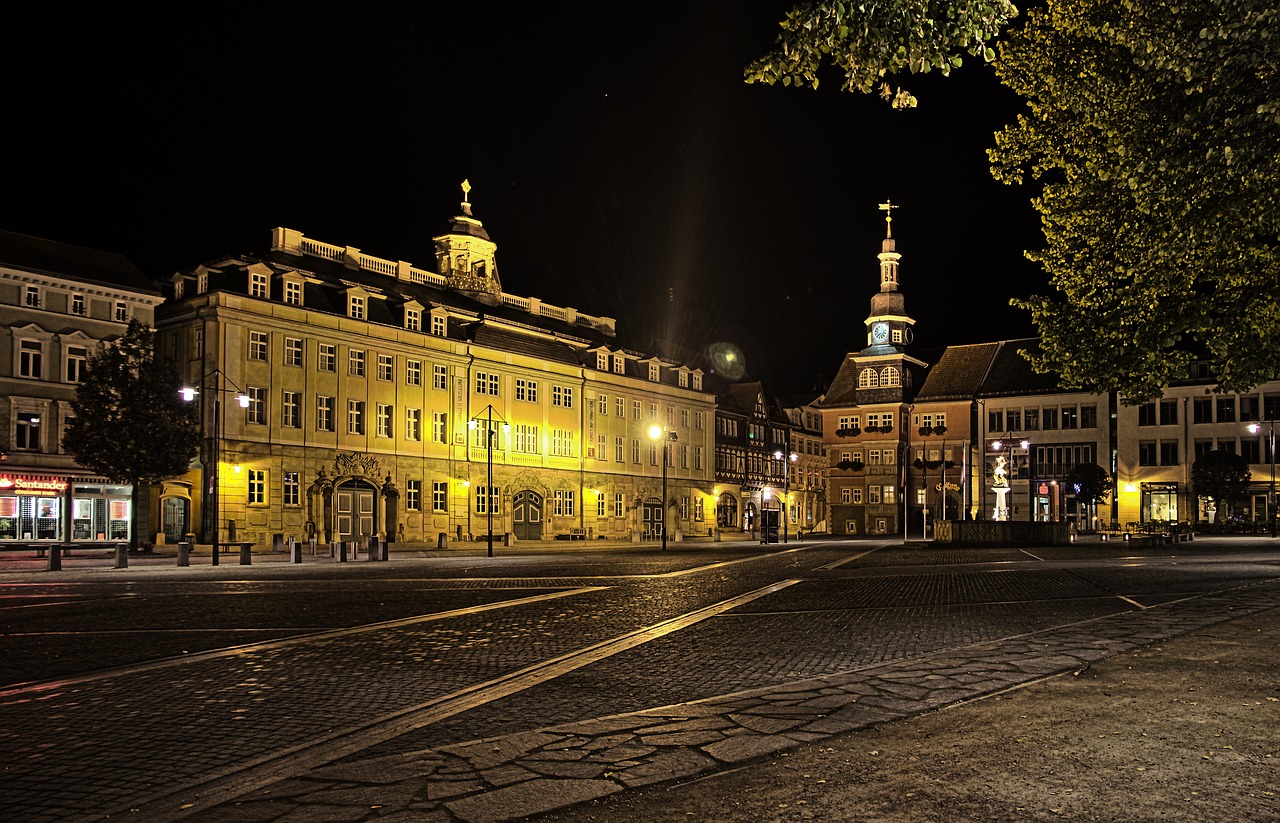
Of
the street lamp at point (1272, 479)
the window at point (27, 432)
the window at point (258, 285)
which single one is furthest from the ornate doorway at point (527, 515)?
the street lamp at point (1272, 479)

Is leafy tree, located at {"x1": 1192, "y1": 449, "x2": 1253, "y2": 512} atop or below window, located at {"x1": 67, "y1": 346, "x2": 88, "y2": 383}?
below

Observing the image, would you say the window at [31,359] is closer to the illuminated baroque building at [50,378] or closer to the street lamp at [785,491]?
the illuminated baroque building at [50,378]

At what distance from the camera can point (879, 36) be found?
25.0 feet

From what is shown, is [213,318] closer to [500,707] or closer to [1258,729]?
[500,707]

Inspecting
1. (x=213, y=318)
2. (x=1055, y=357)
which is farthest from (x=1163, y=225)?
(x=213, y=318)

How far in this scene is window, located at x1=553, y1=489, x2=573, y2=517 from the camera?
64.4m

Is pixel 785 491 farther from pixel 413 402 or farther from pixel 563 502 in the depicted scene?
pixel 413 402

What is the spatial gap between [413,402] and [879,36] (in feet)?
166

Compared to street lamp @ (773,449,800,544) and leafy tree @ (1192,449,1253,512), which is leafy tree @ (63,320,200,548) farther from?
leafy tree @ (1192,449,1253,512)

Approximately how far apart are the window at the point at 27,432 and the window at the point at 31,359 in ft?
5.91

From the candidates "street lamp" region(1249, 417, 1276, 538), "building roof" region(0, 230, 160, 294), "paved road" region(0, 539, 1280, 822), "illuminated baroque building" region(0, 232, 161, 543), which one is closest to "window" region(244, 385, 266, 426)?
"illuminated baroque building" region(0, 232, 161, 543)

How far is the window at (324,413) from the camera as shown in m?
50.9

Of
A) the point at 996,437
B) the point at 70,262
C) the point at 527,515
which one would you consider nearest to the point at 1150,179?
the point at 70,262

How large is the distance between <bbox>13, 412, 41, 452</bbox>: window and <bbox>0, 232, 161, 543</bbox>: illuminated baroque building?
40 mm
